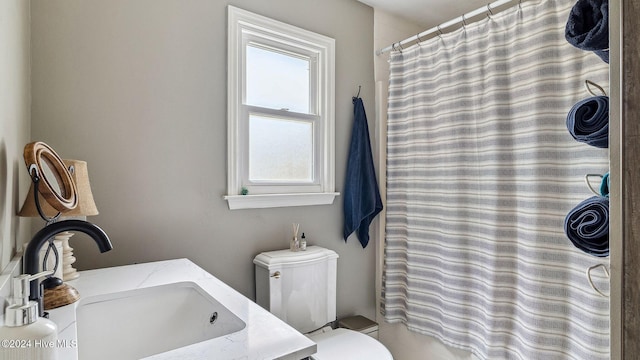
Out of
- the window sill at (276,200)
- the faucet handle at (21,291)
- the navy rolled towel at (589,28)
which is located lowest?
the faucet handle at (21,291)

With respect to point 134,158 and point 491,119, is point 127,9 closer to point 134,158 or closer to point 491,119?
point 134,158

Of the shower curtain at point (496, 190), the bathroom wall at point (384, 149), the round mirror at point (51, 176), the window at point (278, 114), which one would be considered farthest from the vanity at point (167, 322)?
the bathroom wall at point (384, 149)

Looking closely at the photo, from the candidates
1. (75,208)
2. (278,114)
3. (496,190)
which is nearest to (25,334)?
(75,208)

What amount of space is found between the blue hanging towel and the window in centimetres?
14

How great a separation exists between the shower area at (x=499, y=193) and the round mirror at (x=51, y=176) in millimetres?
1495

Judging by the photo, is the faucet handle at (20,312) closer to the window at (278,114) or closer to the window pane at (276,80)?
the window at (278,114)

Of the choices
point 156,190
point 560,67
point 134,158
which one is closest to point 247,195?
point 156,190

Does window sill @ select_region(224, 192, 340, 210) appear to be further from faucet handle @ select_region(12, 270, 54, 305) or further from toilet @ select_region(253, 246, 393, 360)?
faucet handle @ select_region(12, 270, 54, 305)

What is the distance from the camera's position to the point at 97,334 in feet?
3.03

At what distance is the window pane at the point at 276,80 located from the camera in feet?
6.06

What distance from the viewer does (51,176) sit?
3.43 feet

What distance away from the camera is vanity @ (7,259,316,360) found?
0.70 metres

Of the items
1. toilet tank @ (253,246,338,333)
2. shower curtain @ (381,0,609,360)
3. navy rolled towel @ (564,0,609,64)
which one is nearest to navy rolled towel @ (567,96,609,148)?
navy rolled towel @ (564,0,609,64)

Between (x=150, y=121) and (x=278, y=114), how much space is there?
66 centimetres
